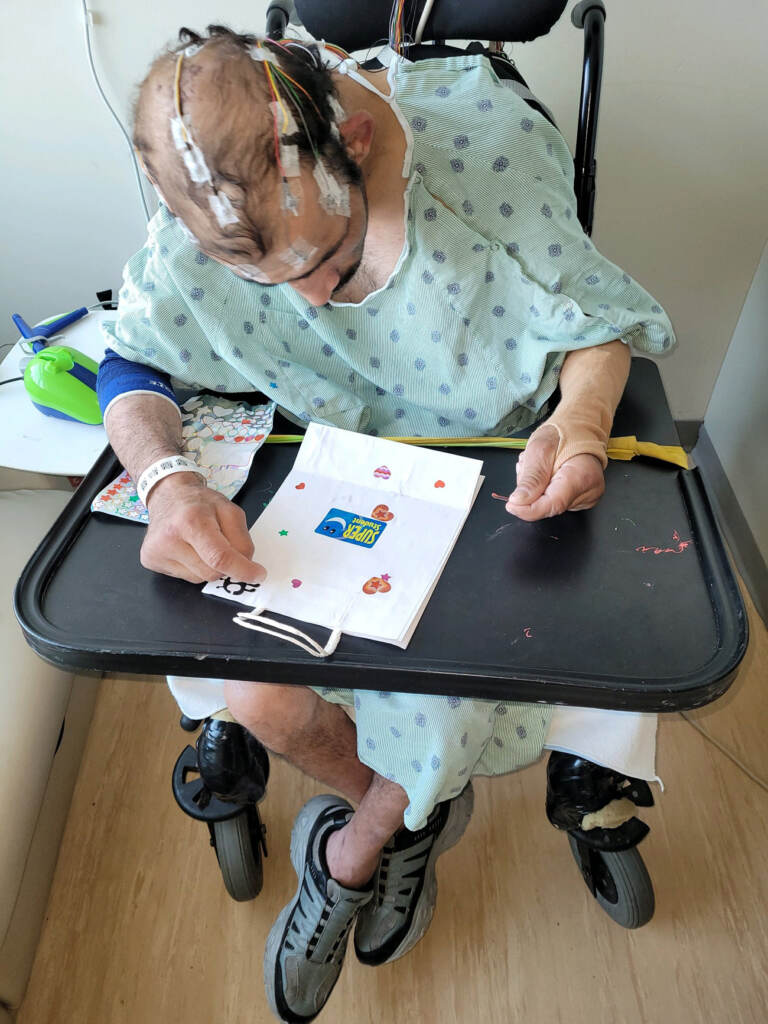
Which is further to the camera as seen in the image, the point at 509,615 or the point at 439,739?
the point at 439,739

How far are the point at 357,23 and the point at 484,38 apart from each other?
0.62 ft

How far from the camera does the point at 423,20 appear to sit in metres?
1.06

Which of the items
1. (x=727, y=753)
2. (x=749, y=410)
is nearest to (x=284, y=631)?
(x=727, y=753)

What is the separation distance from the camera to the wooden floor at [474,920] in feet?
4.00

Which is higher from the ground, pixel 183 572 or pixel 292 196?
pixel 292 196

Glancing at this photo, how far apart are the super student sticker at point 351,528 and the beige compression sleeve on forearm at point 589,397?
8.9 inches

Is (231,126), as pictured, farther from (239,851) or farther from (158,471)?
(239,851)

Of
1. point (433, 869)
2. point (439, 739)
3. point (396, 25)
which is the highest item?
point (396, 25)

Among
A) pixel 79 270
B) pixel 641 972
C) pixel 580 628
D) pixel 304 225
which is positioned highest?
pixel 304 225

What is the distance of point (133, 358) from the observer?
1.06 metres

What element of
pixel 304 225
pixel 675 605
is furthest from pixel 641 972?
pixel 304 225

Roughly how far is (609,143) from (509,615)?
1.30 m

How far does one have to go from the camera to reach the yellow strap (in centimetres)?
91

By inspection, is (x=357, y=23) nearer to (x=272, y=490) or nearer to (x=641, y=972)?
(x=272, y=490)
